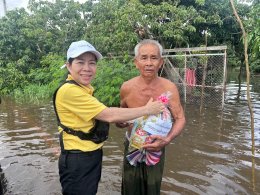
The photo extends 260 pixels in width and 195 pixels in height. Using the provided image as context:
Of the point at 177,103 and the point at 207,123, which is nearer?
the point at 177,103

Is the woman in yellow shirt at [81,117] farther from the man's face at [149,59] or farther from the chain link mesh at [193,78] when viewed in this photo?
the chain link mesh at [193,78]

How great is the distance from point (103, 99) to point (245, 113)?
460cm

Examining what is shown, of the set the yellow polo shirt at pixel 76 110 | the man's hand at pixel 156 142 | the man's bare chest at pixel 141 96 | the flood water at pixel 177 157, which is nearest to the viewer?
the yellow polo shirt at pixel 76 110

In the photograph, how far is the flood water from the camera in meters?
4.44

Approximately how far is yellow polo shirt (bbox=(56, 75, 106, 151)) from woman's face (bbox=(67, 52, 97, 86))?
0.17 feet

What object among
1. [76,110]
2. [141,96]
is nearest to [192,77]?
[141,96]

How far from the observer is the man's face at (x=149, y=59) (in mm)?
2672

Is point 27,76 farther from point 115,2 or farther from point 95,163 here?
point 95,163

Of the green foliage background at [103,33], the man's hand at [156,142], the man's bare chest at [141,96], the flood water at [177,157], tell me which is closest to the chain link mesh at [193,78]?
the green foliage background at [103,33]

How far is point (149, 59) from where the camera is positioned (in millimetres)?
2678

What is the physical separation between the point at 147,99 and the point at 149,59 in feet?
1.26

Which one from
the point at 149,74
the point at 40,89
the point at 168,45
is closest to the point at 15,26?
the point at 40,89

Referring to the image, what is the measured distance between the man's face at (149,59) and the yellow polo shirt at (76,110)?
604mm

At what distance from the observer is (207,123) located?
838 cm
